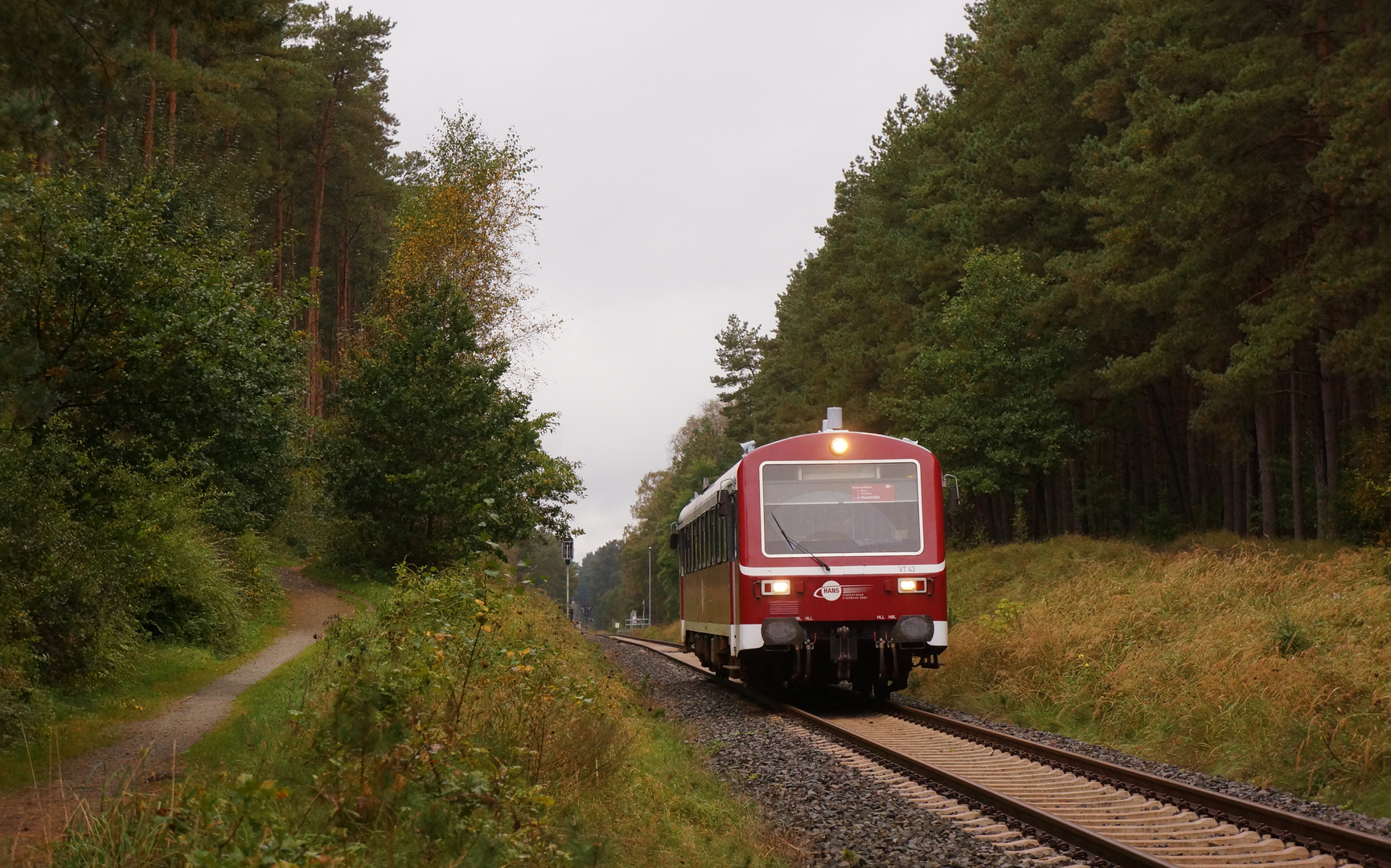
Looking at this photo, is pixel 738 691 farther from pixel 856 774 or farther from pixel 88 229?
pixel 88 229

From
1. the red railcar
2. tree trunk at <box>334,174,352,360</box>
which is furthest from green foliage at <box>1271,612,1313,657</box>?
tree trunk at <box>334,174,352,360</box>

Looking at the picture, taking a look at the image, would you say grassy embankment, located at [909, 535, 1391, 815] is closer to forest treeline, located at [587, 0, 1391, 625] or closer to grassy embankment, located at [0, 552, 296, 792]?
forest treeline, located at [587, 0, 1391, 625]

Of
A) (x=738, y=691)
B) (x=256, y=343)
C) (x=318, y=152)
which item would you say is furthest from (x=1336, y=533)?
(x=318, y=152)

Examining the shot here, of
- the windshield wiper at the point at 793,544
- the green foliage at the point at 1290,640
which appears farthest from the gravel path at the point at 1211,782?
the windshield wiper at the point at 793,544

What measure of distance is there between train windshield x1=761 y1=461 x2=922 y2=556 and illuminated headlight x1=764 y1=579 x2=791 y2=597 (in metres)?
0.32

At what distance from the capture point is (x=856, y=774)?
10.6m

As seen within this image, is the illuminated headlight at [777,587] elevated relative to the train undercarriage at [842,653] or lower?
elevated

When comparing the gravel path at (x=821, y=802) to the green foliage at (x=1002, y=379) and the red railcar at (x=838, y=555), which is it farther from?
the green foliage at (x=1002, y=379)

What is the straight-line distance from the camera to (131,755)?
893 centimetres

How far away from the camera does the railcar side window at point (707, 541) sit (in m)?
16.0

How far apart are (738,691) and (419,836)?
48.6 feet

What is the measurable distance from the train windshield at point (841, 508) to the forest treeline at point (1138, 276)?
3610 millimetres

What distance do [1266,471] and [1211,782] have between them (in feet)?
64.1

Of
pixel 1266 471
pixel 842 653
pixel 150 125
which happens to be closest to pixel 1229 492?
pixel 1266 471
